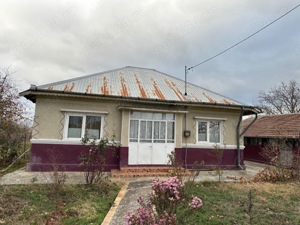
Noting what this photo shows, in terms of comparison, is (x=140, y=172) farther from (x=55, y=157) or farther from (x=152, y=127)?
(x=55, y=157)

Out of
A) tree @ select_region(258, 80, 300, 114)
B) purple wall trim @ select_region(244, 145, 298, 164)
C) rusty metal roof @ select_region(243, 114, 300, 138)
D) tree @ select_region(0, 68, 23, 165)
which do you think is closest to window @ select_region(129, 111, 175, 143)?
tree @ select_region(0, 68, 23, 165)

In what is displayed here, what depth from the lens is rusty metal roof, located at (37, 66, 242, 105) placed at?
10250mm

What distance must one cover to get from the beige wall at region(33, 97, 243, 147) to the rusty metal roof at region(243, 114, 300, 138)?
7.19 m

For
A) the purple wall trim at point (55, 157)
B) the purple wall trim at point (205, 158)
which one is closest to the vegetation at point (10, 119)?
the purple wall trim at point (55, 157)

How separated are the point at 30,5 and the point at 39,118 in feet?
16.6

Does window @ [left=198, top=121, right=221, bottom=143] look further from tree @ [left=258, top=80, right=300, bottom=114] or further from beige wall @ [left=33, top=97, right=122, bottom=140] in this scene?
tree @ [left=258, top=80, right=300, bottom=114]

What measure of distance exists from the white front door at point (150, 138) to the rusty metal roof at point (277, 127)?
9.17 meters

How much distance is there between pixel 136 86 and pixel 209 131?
472 cm

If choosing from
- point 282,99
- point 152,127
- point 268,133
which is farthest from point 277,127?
point 282,99

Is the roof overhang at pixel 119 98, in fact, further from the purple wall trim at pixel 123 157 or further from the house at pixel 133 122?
the purple wall trim at pixel 123 157

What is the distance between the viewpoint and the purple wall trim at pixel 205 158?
35.4 ft

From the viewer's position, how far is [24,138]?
529 inches

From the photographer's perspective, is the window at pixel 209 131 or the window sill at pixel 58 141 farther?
the window at pixel 209 131

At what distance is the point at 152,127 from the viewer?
34.2 ft
